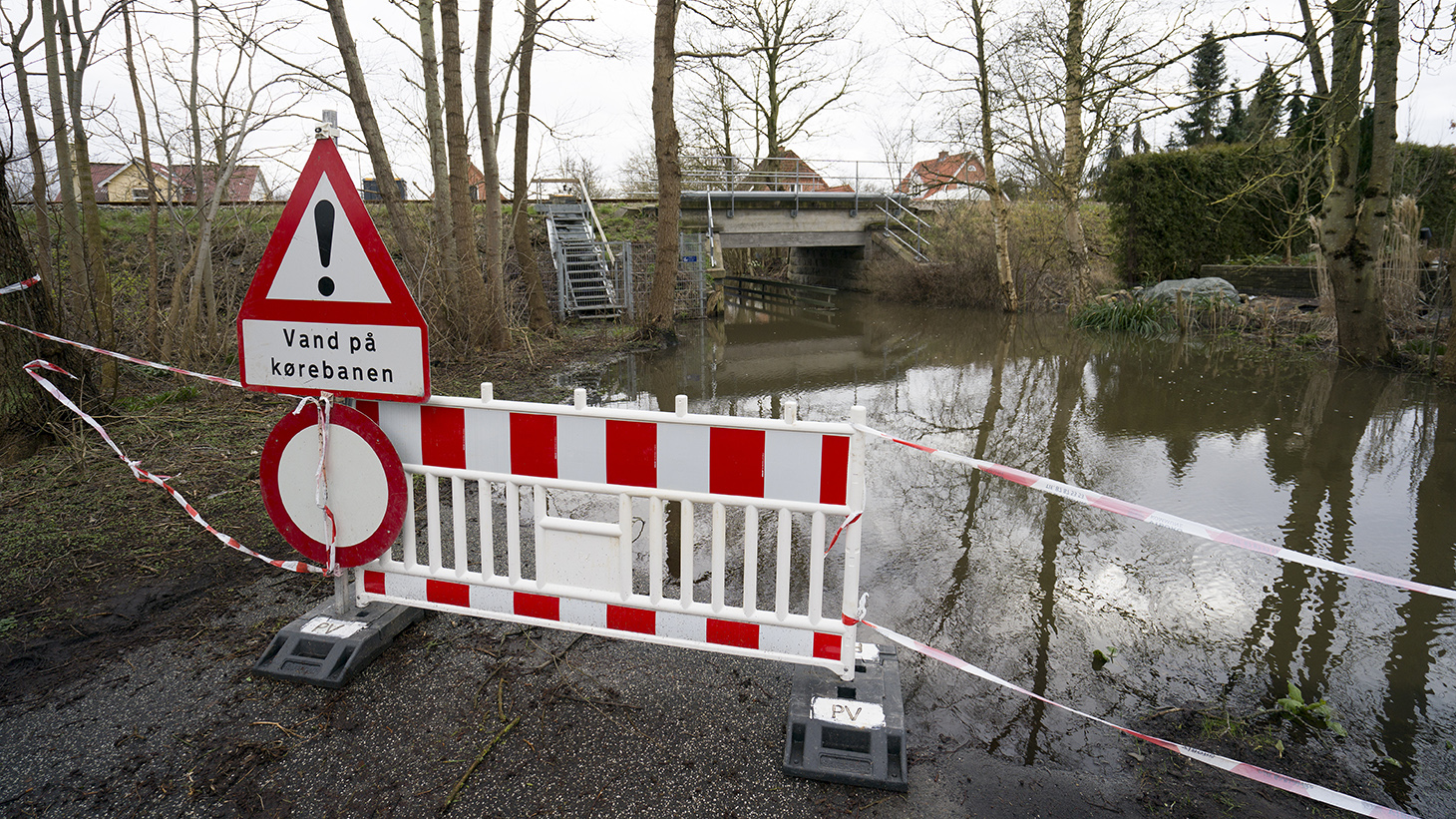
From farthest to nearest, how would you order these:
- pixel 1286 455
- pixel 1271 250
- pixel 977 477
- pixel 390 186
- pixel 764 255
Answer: pixel 764 255 < pixel 1271 250 < pixel 390 186 < pixel 1286 455 < pixel 977 477

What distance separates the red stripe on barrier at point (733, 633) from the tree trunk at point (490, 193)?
10249 millimetres

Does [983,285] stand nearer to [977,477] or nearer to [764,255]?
[977,477]

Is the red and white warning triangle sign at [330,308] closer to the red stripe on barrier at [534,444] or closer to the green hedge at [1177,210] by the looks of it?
the red stripe on barrier at [534,444]

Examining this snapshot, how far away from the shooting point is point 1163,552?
4.69m

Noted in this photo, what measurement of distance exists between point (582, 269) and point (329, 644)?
16.7 meters

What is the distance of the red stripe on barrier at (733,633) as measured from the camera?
291 centimetres

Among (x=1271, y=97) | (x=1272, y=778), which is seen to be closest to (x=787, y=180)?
(x=1271, y=97)

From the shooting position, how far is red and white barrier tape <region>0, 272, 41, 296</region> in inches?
196

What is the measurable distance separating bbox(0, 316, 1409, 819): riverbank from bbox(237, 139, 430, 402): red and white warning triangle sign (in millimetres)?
1175

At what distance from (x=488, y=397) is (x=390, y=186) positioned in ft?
31.9

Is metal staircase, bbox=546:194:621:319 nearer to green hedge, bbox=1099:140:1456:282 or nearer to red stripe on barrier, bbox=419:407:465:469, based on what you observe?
green hedge, bbox=1099:140:1456:282

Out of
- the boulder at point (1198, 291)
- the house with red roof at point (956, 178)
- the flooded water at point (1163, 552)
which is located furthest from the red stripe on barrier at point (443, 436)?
the house with red roof at point (956, 178)

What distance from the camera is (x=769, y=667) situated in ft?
10.6

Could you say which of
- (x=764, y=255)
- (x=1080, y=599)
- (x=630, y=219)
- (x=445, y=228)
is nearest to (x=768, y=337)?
(x=445, y=228)
